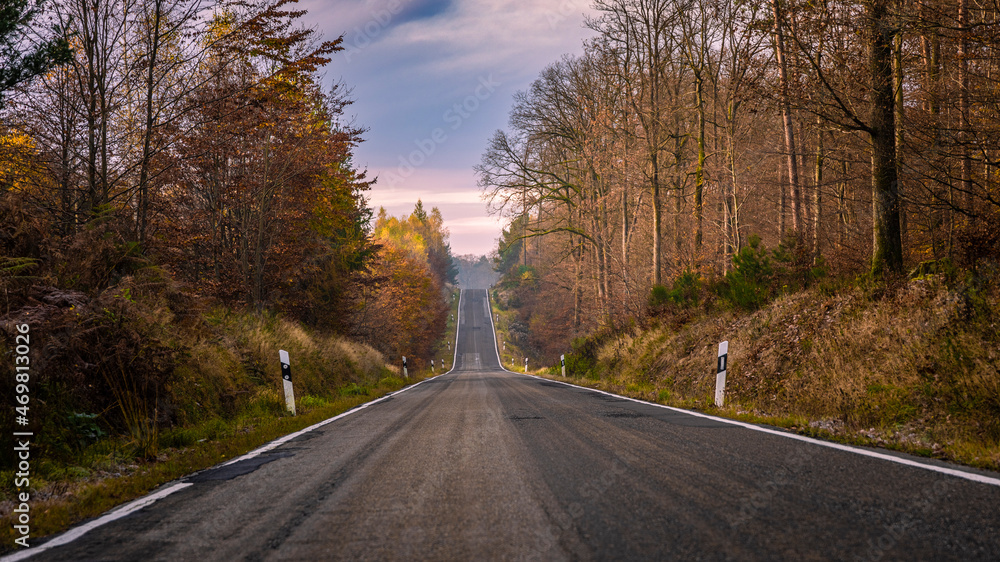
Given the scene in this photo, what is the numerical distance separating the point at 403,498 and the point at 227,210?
50.6ft

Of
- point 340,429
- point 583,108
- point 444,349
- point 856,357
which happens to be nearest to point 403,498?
point 340,429

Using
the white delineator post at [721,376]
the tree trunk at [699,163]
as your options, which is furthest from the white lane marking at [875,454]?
the tree trunk at [699,163]

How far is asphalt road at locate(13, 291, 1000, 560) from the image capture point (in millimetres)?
2408

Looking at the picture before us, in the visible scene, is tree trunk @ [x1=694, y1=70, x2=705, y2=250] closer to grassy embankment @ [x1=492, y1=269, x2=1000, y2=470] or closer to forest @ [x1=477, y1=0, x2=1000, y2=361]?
forest @ [x1=477, y1=0, x2=1000, y2=361]

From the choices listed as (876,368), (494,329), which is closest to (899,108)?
(876,368)

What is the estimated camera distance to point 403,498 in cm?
341

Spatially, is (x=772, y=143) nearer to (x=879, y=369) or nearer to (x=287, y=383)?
(x=879, y=369)

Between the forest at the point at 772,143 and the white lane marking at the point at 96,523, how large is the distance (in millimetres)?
8957

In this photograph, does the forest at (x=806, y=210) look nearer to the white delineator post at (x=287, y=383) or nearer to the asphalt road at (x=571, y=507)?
the asphalt road at (x=571, y=507)

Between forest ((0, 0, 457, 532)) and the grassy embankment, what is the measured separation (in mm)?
6647

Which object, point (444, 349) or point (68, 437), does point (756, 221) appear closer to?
point (68, 437)

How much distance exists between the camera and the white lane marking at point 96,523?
281cm

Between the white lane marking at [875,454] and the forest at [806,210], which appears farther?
the forest at [806,210]

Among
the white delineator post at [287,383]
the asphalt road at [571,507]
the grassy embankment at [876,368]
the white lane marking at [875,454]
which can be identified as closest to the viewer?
the asphalt road at [571,507]
